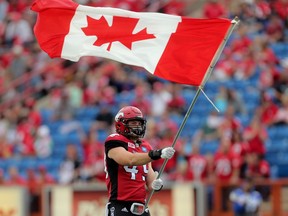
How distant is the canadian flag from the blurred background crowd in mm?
6733

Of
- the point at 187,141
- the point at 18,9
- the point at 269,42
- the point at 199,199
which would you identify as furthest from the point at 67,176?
the point at 18,9

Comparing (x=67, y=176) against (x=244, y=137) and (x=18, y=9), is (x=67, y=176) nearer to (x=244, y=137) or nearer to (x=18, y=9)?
(x=244, y=137)

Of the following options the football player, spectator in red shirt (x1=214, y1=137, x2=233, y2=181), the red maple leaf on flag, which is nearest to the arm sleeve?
the football player

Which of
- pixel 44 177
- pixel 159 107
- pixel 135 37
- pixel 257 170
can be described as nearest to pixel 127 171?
pixel 135 37

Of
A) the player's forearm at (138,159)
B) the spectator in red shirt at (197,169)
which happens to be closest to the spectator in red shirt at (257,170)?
the spectator in red shirt at (197,169)

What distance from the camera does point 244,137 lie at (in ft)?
62.4

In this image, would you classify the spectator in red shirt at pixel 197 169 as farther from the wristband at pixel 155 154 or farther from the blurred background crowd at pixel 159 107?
the wristband at pixel 155 154

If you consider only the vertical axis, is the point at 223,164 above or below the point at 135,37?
above

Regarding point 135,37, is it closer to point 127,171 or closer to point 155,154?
point 127,171

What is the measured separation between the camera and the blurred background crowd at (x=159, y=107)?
63.5 feet

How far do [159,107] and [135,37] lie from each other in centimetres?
938

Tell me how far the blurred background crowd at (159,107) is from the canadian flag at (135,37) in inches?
265

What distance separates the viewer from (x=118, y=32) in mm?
11938

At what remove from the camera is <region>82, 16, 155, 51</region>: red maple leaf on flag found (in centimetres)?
1187
